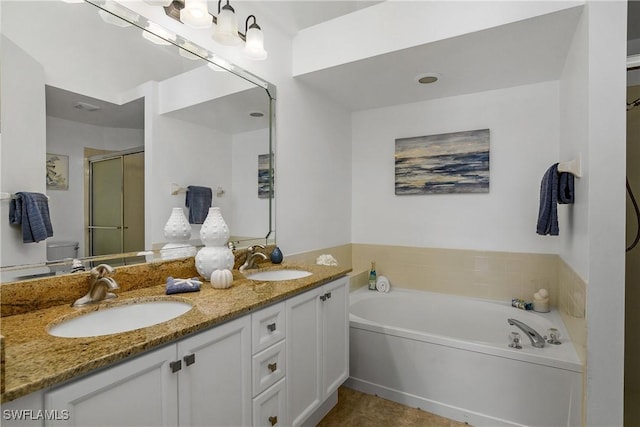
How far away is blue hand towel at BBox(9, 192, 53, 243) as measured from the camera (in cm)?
112

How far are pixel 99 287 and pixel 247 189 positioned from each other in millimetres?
1064

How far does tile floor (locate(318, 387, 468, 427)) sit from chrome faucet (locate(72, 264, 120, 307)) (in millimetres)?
1460

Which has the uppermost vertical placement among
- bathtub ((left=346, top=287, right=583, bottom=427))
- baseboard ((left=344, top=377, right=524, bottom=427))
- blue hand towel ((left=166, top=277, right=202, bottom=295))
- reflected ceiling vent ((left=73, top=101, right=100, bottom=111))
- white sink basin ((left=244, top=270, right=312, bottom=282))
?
reflected ceiling vent ((left=73, top=101, right=100, bottom=111))

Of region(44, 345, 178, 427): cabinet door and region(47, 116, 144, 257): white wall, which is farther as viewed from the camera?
region(47, 116, 144, 257): white wall

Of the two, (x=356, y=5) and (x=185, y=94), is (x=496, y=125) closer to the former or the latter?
(x=356, y=5)

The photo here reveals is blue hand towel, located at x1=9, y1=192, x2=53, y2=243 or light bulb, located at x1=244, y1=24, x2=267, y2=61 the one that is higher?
light bulb, located at x1=244, y1=24, x2=267, y2=61

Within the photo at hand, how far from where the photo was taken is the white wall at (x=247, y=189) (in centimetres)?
206

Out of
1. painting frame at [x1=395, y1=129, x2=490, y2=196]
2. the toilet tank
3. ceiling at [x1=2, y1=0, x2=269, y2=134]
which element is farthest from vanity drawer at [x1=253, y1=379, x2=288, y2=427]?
painting frame at [x1=395, y1=129, x2=490, y2=196]

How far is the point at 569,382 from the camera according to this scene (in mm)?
1767

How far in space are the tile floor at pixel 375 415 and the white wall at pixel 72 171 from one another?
1704 mm

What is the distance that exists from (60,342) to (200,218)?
95 centimetres

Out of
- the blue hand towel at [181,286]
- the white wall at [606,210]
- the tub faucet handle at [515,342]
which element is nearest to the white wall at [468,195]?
the tub faucet handle at [515,342]

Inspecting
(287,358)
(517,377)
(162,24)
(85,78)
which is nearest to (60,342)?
(287,358)

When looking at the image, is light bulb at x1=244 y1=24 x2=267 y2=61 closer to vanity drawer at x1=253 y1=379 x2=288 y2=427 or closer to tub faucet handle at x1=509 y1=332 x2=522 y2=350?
vanity drawer at x1=253 y1=379 x2=288 y2=427
